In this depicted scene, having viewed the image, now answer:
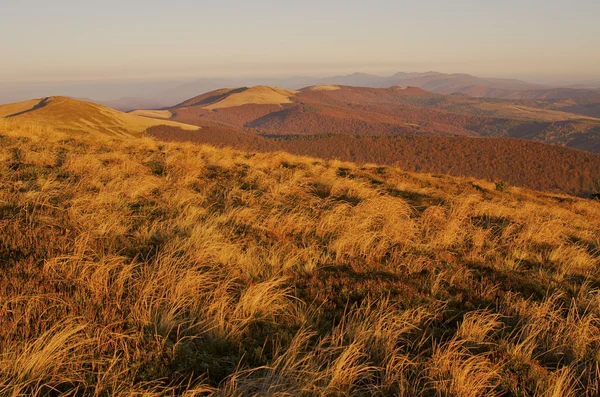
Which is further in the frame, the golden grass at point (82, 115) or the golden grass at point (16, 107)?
the golden grass at point (16, 107)

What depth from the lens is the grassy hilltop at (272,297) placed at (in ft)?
8.64

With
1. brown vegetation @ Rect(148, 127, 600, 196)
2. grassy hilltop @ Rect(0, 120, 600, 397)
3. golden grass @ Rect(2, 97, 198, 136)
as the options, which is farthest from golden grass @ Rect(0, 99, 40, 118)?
grassy hilltop @ Rect(0, 120, 600, 397)

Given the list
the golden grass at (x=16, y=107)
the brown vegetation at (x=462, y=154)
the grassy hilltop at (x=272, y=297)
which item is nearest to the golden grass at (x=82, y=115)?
the golden grass at (x=16, y=107)

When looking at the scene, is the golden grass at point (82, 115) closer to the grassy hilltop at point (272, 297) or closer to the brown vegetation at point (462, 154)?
the brown vegetation at point (462, 154)

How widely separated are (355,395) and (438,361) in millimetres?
855

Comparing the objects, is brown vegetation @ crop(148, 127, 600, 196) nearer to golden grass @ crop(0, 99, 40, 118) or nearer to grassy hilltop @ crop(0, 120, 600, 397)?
golden grass @ crop(0, 99, 40, 118)

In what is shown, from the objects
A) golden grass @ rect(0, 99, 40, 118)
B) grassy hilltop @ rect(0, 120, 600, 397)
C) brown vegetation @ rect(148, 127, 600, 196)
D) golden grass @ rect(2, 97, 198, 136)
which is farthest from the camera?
brown vegetation @ rect(148, 127, 600, 196)

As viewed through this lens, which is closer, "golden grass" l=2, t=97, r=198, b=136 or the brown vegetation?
"golden grass" l=2, t=97, r=198, b=136

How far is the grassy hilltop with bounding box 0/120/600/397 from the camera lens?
2633 mm

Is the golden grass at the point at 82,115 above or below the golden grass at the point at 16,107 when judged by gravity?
below

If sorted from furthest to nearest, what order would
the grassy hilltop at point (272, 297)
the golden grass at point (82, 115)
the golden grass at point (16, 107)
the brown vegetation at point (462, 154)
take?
the brown vegetation at point (462, 154), the golden grass at point (16, 107), the golden grass at point (82, 115), the grassy hilltop at point (272, 297)

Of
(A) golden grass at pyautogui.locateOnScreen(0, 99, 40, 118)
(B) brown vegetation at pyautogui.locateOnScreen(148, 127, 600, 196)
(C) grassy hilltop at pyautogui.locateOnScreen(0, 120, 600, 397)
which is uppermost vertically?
(A) golden grass at pyautogui.locateOnScreen(0, 99, 40, 118)

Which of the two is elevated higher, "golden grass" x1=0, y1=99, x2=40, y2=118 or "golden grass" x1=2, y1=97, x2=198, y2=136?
"golden grass" x1=0, y1=99, x2=40, y2=118

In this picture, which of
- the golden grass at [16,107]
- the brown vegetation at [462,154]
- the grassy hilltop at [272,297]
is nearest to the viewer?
the grassy hilltop at [272,297]
